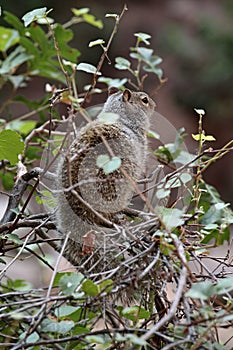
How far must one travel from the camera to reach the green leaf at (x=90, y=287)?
1.89 ft

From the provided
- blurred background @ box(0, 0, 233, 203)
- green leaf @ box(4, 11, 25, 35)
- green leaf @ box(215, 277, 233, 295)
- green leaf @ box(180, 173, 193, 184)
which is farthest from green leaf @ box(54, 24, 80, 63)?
blurred background @ box(0, 0, 233, 203)

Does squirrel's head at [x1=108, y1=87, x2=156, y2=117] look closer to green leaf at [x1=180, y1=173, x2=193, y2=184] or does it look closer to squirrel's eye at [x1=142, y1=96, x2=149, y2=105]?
squirrel's eye at [x1=142, y1=96, x2=149, y2=105]

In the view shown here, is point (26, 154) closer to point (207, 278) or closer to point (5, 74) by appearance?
point (5, 74)

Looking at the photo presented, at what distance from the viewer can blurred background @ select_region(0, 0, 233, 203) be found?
4957mm


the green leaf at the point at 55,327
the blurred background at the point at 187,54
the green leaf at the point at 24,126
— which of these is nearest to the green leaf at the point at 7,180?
the green leaf at the point at 24,126

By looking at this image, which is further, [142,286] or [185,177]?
[185,177]

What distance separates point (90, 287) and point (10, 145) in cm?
39

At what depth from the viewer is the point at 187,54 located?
527cm

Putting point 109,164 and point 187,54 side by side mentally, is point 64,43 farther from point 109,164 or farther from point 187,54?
point 187,54

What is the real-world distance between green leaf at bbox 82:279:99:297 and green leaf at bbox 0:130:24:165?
374 mm

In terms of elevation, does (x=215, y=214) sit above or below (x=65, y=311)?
above

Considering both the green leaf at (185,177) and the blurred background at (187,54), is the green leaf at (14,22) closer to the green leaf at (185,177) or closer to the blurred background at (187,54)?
the green leaf at (185,177)

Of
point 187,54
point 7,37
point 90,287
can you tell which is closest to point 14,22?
point 7,37

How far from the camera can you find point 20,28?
133 centimetres
